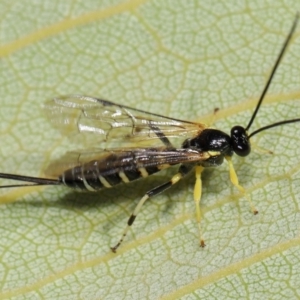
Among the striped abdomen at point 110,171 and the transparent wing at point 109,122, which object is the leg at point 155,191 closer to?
the striped abdomen at point 110,171

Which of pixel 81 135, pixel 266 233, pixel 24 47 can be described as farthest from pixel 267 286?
pixel 24 47


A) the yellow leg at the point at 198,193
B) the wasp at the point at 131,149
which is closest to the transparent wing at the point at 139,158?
the wasp at the point at 131,149

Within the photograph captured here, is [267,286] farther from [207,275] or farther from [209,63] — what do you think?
[209,63]

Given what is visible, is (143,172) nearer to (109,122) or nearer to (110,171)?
(110,171)

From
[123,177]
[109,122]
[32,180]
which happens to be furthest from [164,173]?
[32,180]

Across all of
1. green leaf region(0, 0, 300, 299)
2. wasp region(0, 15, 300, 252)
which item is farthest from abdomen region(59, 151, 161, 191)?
green leaf region(0, 0, 300, 299)

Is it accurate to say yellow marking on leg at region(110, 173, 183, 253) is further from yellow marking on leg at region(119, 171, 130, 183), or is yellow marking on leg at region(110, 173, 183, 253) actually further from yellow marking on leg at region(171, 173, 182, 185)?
yellow marking on leg at region(119, 171, 130, 183)
